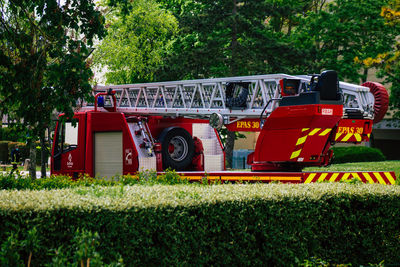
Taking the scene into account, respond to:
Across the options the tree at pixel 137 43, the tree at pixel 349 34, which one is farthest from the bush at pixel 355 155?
the tree at pixel 137 43

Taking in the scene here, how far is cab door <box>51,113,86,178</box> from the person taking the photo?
12516 mm

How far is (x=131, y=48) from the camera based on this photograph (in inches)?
956

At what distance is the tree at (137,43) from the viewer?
23.8m

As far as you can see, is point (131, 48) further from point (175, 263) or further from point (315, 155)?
point (175, 263)

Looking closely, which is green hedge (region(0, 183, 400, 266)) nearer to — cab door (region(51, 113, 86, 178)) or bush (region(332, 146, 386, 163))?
cab door (region(51, 113, 86, 178))

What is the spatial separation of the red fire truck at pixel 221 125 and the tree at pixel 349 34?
1496 cm

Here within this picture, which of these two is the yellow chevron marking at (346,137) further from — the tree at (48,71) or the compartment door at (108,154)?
the tree at (48,71)

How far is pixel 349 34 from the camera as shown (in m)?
27.2

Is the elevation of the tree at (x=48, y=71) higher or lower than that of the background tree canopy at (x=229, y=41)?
lower

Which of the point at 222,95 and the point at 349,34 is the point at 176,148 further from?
the point at 349,34

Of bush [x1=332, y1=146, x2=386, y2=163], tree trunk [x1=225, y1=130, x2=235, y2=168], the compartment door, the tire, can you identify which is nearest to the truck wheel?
the compartment door

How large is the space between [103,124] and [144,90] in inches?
80.3

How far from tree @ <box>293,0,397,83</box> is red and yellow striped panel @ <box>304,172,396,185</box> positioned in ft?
53.8

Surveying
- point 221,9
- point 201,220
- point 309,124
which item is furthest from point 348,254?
point 221,9
